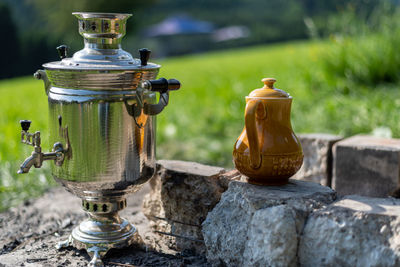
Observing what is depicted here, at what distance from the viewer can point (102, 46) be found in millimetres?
2092

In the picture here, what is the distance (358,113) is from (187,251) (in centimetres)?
266

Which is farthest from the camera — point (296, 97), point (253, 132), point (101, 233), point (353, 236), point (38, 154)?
point (296, 97)

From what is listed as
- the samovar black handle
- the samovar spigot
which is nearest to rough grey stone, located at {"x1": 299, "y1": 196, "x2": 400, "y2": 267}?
the samovar black handle

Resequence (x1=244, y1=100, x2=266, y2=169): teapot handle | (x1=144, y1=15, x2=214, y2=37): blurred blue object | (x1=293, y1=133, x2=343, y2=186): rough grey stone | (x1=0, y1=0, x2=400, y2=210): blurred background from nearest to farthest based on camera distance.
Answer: (x1=244, y1=100, x2=266, y2=169): teapot handle, (x1=293, y1=133, x2=343, y2=186): rough grey stone, (x1=0, y1=0, x2=400, y2=210): blurred background, (x1=144, y1=15, x2=214, y2=37): blurred blue object

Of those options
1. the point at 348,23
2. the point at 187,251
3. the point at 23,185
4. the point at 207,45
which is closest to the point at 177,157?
the point at 23,185

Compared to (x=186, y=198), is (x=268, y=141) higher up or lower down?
higher up

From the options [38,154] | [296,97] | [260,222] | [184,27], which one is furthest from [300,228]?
[184,27]

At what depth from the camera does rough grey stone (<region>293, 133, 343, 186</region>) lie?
313 centimetres

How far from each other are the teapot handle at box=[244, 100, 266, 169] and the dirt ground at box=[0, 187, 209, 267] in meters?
0.57

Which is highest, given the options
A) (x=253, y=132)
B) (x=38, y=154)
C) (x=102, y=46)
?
(x=102, y=46)

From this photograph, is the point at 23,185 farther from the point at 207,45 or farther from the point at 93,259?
the point at 207,45

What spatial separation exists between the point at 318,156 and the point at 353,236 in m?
1.50

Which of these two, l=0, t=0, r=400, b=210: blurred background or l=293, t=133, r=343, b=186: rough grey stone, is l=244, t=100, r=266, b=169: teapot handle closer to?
l=293, t=133, r=343, b=186: rough grey stone

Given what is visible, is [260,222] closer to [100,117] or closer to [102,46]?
[100,117]
